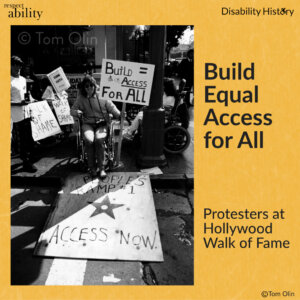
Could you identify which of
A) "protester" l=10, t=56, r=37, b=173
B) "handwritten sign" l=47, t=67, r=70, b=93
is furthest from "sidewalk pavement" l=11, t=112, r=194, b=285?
"handwritten sign" l=47, t=67, r=70, b=93

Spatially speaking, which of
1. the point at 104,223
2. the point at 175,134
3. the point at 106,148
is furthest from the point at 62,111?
the point at 104,223

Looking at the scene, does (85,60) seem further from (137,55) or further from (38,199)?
(38,199)

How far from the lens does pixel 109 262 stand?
3.33m

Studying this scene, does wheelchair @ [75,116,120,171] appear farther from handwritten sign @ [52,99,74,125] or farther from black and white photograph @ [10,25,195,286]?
handwritten sign @ [52,99,74,125]

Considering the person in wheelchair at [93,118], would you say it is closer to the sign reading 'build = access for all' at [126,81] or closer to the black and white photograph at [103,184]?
the black and white photograph at [103,184]

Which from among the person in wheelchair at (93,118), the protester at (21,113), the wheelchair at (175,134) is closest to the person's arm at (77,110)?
the person in wheelchair at (93,118)

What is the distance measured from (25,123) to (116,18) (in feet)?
8.55

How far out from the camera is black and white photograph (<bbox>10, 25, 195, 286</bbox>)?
330 centimetres

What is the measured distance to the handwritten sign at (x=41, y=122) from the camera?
5.52 meters

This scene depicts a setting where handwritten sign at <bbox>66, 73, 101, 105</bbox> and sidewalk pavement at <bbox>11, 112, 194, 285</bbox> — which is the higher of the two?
handwritten sign at <bbox>66, 73, 101, 105</bbox>

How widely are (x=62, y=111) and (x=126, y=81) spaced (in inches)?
96.9

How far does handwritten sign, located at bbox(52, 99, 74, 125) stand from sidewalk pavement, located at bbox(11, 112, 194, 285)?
520 millimetres

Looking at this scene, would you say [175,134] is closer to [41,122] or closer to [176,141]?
[176,141]
